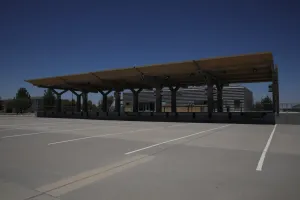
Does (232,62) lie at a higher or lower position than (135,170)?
→ higher

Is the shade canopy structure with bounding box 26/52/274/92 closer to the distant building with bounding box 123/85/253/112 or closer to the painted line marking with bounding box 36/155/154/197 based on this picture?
the painted line marking with bounding box 36/155/154/197

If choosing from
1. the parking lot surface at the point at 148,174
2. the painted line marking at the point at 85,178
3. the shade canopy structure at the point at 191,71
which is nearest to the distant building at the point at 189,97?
the shade canopy structure at the point at 191,71

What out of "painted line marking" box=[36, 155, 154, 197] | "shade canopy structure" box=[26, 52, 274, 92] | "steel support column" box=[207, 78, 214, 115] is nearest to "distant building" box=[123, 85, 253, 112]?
"shade canopy structure" box=[26, 52, 274, 92]

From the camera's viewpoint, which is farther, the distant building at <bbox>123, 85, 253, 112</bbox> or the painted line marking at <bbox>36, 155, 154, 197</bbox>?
the distant building at <bbox>123, 85, 253, 112</bbox>

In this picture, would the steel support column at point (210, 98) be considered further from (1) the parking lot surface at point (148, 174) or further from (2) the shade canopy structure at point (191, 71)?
(1) the parking lot surface at point (148, 174)

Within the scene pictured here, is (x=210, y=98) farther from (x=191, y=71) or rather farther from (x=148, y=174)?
(x=148, y=174)

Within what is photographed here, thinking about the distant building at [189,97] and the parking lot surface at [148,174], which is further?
the distant building at [189,97]

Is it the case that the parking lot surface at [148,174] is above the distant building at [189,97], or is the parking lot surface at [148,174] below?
below

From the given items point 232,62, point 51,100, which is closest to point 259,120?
point 232,62

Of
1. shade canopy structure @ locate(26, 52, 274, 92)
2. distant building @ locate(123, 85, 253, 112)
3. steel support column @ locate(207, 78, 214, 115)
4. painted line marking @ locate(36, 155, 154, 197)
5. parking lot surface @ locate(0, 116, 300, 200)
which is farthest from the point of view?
distant building @ locate(123, 85, 253, 112)

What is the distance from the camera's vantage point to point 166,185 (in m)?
5.06

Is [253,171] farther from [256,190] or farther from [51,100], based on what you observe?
[51,100]

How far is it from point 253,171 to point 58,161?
5.36 m

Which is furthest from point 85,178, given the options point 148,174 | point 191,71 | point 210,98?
point 210,98
